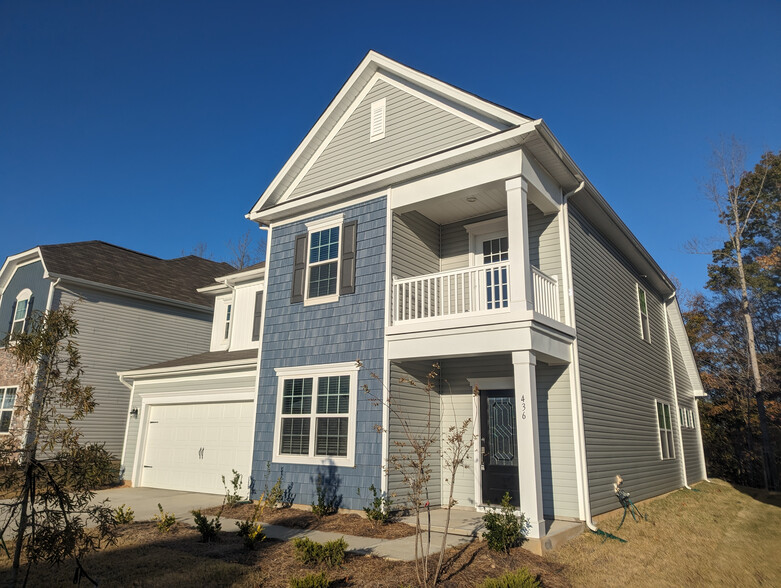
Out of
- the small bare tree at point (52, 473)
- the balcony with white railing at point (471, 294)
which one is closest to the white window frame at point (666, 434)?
the balcony with white railing at point (471, 294)

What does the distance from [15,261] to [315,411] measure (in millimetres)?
14862

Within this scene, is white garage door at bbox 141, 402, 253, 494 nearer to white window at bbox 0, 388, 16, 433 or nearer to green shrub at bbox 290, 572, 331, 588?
white window at bbox 0, 388, 16, 433

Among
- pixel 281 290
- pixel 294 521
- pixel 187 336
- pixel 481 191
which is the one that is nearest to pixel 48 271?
pixel 187 336

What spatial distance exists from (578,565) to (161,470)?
445 inches

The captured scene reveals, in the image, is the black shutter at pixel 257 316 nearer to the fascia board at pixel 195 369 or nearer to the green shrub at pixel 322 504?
the fascia board at pixel 195 369

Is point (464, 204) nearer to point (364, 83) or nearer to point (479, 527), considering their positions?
point (364, 83)

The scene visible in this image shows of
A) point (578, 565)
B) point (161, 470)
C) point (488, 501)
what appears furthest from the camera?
point (161, 470)

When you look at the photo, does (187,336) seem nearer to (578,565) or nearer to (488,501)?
(488,501)

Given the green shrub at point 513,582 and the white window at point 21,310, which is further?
the white window at point 21,310

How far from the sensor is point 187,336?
20.6 meters

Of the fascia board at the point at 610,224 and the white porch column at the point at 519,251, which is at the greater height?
the fascia board at the point at 610,224

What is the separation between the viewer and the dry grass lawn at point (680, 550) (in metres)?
6.95

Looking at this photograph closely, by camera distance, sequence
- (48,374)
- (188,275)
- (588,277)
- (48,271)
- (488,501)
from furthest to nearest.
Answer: (188,275), (48,271), (588,277), (488,501), (48,374)

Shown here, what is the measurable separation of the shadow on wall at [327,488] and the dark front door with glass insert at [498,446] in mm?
2728
